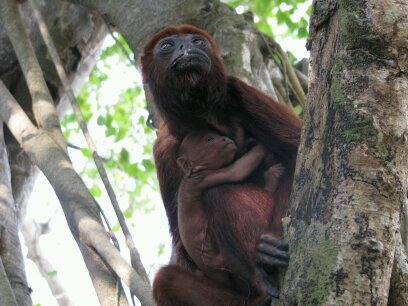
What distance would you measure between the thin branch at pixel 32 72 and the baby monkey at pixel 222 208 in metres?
1.20

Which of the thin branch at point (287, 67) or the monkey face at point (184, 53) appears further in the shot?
the thin branch at point (287, 67)

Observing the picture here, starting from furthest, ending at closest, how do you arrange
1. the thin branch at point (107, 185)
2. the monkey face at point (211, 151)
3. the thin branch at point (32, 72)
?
the thin branch at point (32, 72) → the thin branch at point (107, 185) → the monkey face at point (211, 151)

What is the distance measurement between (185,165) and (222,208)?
367 millimetres

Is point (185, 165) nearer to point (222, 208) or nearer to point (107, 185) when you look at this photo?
point (222, 208)

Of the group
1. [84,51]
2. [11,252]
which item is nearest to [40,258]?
[84,51]

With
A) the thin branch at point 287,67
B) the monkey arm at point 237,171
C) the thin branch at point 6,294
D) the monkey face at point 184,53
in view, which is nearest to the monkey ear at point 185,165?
the monkey arm at point 237,171

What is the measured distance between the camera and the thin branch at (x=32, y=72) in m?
4.56

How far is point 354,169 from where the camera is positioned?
2.08 meters

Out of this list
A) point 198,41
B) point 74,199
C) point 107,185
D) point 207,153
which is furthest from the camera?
point 107,185

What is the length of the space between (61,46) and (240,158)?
2.77 metres

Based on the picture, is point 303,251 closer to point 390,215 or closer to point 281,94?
point 390,215

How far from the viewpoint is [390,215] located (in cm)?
206

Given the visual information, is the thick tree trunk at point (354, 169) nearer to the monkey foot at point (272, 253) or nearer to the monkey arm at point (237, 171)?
the monkey foot at point (272, 253)

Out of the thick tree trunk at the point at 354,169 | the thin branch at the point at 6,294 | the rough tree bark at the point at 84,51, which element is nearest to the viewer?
the thick tree trunk at the point at 354,169
